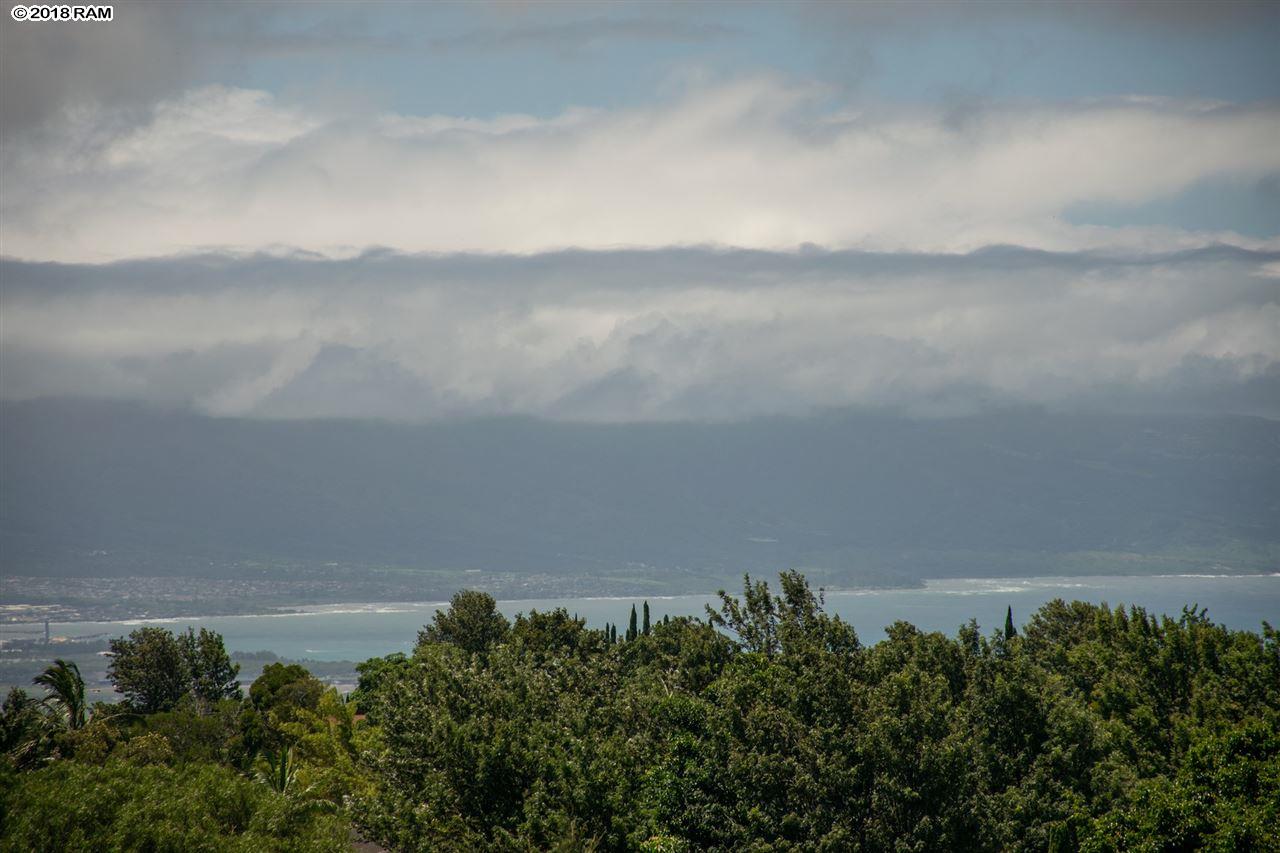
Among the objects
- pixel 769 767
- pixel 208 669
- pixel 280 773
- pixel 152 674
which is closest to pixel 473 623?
pixel 208 669

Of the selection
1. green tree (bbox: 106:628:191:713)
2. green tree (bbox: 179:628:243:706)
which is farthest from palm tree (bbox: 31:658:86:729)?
green tree (bbox: 179:628:243:706)

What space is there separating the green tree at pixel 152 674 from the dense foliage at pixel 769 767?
46.8 meters

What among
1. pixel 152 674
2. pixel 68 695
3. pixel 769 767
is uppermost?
pixel 769 767

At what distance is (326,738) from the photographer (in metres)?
83.2

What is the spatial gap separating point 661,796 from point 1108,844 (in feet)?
46.1

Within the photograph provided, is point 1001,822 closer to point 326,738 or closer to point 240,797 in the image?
point 240,797

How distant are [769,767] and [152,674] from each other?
8276 cm

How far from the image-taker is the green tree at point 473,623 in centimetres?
11144

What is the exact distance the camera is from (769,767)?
143ft

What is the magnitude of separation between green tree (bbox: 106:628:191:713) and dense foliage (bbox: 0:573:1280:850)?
154 ft

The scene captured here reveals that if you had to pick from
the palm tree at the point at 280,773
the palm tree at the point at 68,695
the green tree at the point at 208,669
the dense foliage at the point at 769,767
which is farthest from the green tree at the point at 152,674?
the dense foliage at the point at 769,767

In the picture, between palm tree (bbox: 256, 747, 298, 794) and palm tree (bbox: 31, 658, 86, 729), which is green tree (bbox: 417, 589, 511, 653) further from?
palm tree (bbox: 31, 658, 86, 729)

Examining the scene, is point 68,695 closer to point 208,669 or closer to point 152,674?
point 152,674

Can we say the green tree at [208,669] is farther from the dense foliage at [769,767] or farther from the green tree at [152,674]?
the dense foliage at [769,767]
